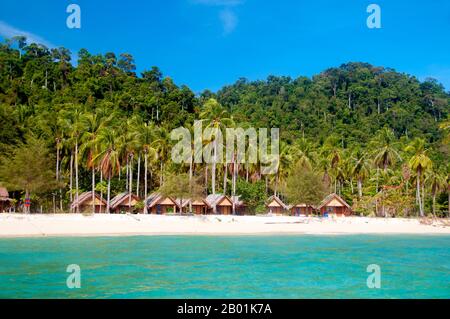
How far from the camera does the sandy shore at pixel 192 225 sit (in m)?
29.1

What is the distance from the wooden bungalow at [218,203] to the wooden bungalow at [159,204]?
3.75 m

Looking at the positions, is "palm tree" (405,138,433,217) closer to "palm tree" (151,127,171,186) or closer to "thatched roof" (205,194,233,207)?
"thatched roof" (205,194,233,207)

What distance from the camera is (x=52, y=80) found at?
69.0 m

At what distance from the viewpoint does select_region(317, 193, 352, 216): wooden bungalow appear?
52.8 meters

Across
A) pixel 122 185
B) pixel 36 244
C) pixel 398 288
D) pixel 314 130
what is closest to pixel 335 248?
pixel 398 288

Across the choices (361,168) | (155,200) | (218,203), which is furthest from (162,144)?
(361,168)

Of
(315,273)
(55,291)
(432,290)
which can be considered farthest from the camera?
(315,273)

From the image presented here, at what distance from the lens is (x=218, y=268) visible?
677 inches

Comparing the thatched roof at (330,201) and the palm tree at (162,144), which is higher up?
the palm tree at (162,144)

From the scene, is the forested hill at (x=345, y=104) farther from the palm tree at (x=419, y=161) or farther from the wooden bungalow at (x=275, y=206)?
the palm tree at (x=419, y=161)

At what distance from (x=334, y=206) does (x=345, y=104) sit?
4341 centimetres

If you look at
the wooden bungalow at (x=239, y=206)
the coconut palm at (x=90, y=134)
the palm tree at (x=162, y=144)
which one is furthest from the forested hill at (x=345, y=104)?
the coconut palm at (x=90, y=134)

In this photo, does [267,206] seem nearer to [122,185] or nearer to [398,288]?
[122,185]

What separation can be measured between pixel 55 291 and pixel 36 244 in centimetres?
1251
